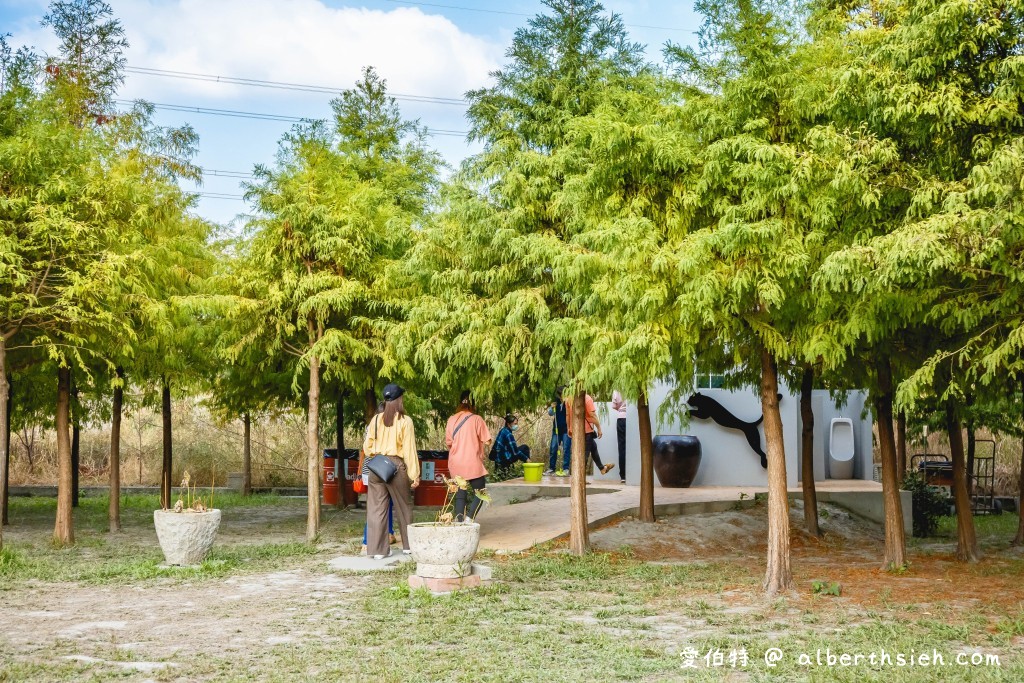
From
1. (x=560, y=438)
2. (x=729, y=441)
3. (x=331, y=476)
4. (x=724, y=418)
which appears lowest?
(x=331, y=476)

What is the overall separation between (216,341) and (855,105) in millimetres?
10285

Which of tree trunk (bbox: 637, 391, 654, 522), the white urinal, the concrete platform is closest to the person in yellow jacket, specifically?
the concrete platform

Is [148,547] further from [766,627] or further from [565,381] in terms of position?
[766,627]

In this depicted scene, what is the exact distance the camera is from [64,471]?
1410 centimetres

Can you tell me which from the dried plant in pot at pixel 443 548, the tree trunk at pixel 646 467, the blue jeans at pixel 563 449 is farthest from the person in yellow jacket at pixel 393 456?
the blue jeans at pixel 563 449

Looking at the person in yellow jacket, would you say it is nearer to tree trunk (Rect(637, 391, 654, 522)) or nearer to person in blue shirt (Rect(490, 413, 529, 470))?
tree trunk (Rect(637, 391, 654, 522))

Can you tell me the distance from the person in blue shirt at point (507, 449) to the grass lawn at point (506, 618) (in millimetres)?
8328

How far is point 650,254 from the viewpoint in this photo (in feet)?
30.3

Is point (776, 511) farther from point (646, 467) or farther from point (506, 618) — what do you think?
point (646, 467)

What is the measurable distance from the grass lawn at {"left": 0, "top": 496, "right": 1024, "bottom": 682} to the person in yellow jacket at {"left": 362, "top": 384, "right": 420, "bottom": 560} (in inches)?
35.8

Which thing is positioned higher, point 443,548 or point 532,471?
point 532,471

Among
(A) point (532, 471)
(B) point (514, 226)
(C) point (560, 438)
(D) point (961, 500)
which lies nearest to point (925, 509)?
(D) point (961, 500)

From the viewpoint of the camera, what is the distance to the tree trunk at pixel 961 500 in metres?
12.7

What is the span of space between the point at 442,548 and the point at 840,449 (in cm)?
1483
